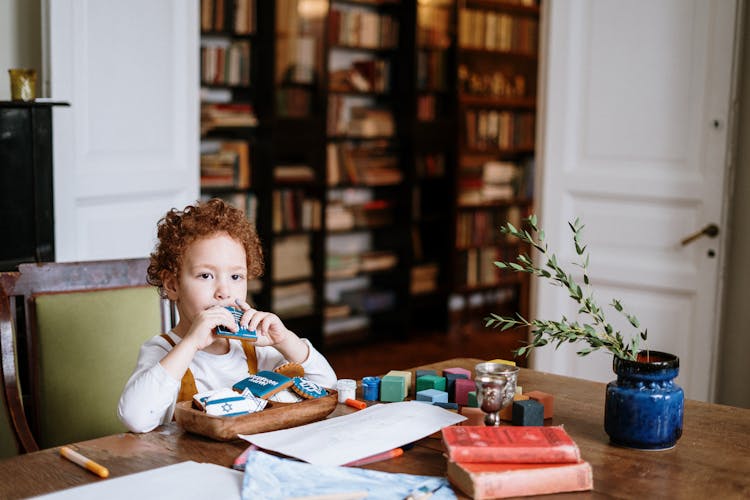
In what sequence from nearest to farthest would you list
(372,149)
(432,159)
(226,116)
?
(226,116), (372,149), (432,159)

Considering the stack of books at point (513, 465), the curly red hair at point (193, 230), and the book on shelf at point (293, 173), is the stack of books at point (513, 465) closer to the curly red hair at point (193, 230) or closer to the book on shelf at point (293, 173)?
the curly red hair at point (193, 230)

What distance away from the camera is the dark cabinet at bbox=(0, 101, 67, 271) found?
109 inches

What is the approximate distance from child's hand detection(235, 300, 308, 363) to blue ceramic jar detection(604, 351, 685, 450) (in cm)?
61

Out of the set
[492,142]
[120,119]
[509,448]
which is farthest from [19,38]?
[492,142]

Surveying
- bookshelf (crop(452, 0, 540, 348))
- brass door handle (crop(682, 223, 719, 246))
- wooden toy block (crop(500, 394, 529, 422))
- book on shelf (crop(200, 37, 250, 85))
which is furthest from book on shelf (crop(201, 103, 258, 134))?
wooden toy block (crop(500, 394, 529, 422))

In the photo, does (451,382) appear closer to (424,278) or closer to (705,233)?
(705,233)

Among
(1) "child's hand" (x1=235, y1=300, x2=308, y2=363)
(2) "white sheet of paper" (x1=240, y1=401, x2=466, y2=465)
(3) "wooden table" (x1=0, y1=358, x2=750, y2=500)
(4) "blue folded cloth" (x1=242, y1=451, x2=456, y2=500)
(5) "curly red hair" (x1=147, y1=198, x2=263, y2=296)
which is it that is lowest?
(3) "wooden table" (x1=0, y1=358, x2=750, y2=500)

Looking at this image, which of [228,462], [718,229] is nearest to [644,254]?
[718,229]

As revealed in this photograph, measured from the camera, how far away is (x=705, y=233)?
3551mm

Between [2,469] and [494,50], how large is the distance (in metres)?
5.80

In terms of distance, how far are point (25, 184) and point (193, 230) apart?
3.86 ft

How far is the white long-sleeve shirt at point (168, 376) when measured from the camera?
1.62m

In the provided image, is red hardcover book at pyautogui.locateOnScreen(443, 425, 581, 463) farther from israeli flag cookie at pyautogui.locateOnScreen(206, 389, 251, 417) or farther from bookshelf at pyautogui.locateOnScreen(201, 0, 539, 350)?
bookshelf at pyautogui.locateOnScreen(201, 0, 539, 350)

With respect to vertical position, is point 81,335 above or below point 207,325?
below
